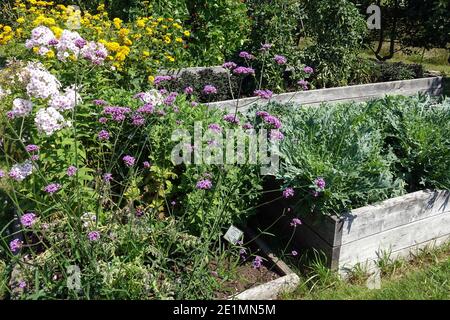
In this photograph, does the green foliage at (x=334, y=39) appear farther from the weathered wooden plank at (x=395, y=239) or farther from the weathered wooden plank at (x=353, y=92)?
the weathered wooden plank at (x=395, y=239)

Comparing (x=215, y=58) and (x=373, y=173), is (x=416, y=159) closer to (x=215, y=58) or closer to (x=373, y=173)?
(x=373, y=173)

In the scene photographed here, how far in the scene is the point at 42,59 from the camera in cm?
381

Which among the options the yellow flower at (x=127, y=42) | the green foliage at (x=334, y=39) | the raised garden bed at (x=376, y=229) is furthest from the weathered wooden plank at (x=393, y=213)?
the green foliage at (x=334, y=39)

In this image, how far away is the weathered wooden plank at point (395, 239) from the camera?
9.95 feet

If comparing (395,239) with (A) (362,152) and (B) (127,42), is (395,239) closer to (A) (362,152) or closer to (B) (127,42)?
(A) (362,152)

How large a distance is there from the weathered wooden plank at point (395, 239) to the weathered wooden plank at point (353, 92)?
194 cm

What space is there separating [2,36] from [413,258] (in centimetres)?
449

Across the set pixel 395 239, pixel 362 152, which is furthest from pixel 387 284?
pixel 362 152

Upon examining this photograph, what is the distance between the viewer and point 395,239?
3.21 m

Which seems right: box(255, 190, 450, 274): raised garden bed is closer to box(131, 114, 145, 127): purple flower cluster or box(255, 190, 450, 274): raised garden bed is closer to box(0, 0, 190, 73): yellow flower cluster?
box(131, 114, 145, 127): purple flower cluster

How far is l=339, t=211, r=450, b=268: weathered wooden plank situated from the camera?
3031mm

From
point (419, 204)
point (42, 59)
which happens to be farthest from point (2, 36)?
point (419, 204)

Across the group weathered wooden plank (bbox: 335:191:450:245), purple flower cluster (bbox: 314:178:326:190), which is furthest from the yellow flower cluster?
weathered wooden plank (bbox: 335:191:450:245)

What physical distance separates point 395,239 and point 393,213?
0.23 m
